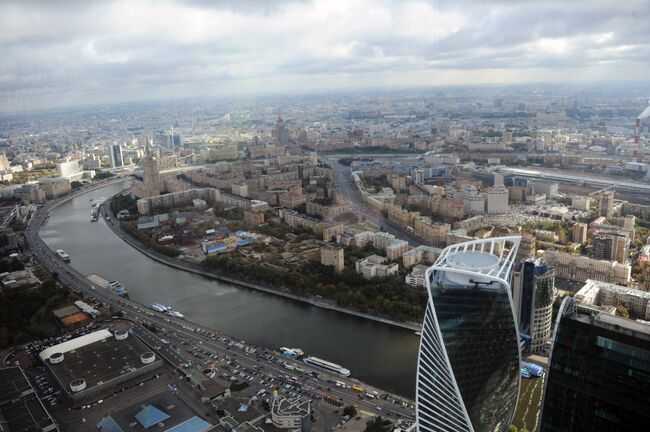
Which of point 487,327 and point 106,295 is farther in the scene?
point 106,295

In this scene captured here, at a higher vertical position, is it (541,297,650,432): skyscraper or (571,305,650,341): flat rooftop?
(571,305,650,341): flat rooftop

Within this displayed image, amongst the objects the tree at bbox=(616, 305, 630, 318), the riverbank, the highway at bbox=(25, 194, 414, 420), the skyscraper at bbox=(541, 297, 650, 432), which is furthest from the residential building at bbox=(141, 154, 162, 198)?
the skyscraper at bbox=(541, 297, 650, 432)

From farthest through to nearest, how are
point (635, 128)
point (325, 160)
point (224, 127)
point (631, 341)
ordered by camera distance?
point (224, 127), point (325, 160), point (635, 128), point (631, 341)

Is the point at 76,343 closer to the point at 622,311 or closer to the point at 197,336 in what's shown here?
the point at 197,336

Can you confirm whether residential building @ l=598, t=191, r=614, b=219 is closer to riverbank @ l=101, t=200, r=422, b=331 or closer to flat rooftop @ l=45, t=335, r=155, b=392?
riverbank @ l=101, t=200, r=422, b=331

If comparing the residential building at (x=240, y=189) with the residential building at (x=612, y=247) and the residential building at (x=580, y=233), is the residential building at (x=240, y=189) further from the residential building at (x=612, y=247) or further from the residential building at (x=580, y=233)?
the residential building at (x=612, y=247)

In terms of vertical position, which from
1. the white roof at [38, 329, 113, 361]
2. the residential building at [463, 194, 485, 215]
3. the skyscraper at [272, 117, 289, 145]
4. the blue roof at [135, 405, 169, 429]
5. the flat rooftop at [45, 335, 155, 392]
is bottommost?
the blue roof at [135, 405, 169, 429]

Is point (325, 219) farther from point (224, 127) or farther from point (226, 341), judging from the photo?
point (224, 127)

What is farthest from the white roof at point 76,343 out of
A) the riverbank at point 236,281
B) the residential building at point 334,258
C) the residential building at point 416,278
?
the residential building at point 416,278

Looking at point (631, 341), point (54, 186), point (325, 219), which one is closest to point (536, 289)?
point (631, 341)
